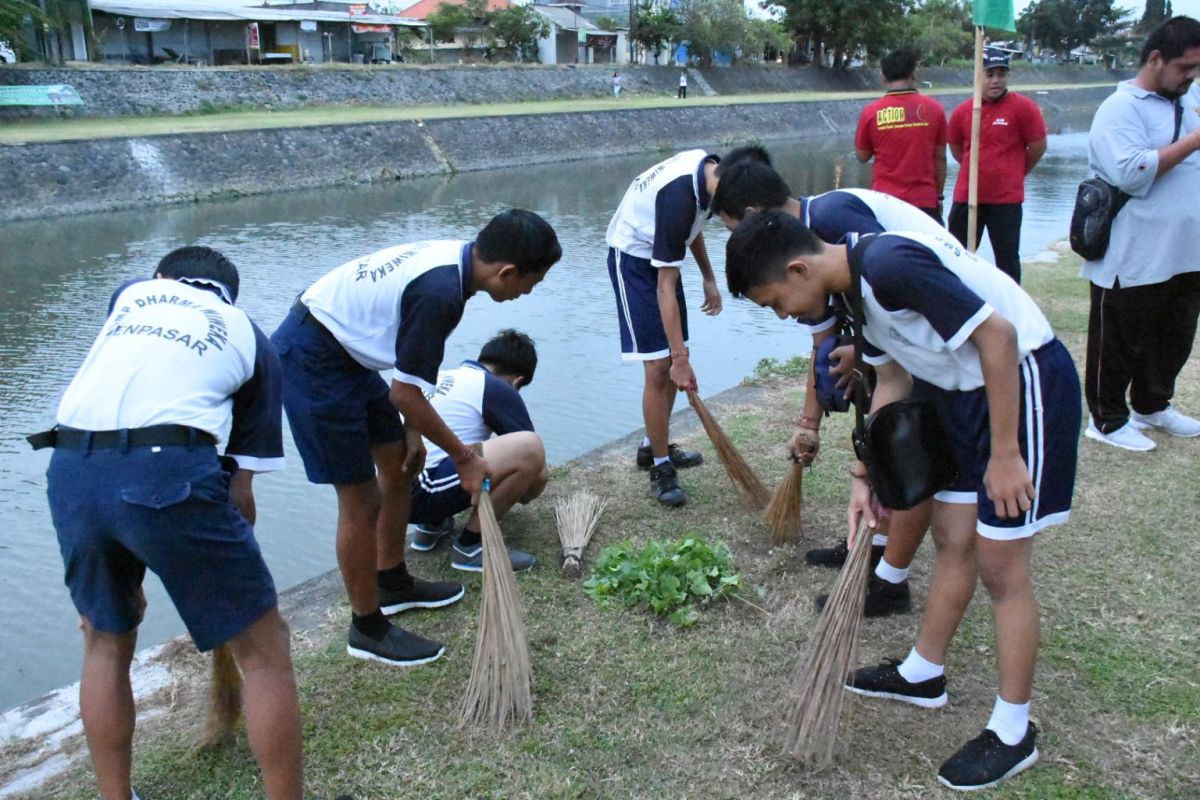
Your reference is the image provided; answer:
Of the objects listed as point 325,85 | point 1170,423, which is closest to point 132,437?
point 1170,423

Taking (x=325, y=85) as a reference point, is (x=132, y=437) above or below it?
below

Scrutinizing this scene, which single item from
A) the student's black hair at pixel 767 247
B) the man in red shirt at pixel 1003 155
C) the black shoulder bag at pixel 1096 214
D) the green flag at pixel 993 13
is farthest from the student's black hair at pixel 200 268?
the green flag at pixel 993 13

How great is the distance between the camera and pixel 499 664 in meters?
2.90

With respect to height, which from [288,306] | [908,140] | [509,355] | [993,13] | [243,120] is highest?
[993,13]

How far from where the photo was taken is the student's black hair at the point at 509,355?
425 centimetres

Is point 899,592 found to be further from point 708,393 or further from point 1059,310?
point 1059,310

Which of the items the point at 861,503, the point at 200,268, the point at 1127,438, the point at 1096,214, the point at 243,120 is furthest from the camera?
the point at 243,120

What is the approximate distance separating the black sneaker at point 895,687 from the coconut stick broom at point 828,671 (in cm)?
22

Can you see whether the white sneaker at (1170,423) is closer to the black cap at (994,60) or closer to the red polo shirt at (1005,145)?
the red polo shirt at (1005,145)

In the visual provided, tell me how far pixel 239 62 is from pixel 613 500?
38478 mm

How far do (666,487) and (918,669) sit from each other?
1.74 m

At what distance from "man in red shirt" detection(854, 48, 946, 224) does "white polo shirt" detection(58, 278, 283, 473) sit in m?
4.69

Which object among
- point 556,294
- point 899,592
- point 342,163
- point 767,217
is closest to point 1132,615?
point 899,592

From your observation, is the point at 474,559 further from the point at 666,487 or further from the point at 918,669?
the point at 918,669
